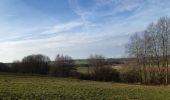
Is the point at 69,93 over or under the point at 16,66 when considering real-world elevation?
under

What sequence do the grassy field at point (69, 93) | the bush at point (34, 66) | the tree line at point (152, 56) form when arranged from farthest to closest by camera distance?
the bush at point (34, 66) → the tree line at point (152, 56) → the grassy field at point (69, 93)

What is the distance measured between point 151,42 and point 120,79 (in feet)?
43.4

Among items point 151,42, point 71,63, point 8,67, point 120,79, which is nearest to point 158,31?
point 151,42

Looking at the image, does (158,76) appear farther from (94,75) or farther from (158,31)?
(94,75)

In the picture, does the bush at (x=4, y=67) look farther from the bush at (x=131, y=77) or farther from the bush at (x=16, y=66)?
the bush at (x=131, y=77)

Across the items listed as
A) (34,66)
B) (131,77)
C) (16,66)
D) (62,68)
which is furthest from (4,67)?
(131,77)

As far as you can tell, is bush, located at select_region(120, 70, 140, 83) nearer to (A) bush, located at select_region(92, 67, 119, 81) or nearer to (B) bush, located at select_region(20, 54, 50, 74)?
(A) bush, located at select_region(92, 67, 119, 81)

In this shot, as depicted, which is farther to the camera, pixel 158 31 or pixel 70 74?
pixel 70 74

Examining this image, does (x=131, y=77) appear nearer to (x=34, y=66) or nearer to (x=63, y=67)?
(x=63, y=67)

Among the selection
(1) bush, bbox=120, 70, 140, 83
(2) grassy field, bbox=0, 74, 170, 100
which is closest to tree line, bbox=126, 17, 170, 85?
(1) bush, bbox=120, 70, 140, 83

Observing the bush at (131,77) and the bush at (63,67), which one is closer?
the bush at (131,77)

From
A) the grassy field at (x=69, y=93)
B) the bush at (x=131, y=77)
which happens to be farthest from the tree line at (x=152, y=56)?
the grassy field at (x=69, y=93)

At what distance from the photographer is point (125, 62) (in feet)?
196

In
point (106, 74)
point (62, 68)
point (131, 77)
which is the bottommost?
point (131, 77)
